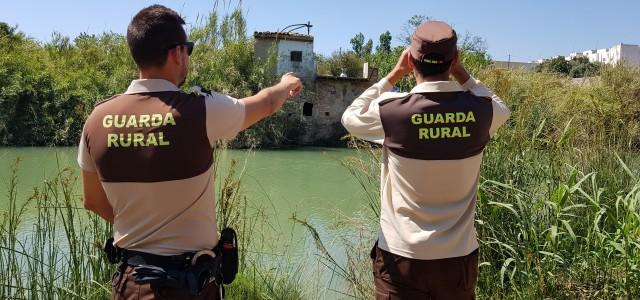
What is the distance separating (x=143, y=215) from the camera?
4.90ft

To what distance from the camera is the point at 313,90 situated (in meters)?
19.9

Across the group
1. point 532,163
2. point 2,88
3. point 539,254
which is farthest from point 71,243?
point 2,88

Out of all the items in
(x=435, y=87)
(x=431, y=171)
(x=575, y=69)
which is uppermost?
(x=575, y=69)

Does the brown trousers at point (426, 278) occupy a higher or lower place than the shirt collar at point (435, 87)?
lower

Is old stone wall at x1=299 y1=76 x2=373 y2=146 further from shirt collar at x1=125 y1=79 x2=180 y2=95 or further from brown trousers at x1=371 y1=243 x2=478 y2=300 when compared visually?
shirt collar at x1=125 y1=79 x2=180 y2=95

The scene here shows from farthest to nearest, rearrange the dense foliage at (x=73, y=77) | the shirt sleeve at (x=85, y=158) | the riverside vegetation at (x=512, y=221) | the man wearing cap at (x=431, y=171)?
1. the dense foliage at (x=73, y=77)
2. the riverside vegetation at (x=512, y=221)
3. the man wearing cap at (x=431, y=171)
4. the shirt sleeve at (x=85, y=158)

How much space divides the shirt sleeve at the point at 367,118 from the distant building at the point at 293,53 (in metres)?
17.9

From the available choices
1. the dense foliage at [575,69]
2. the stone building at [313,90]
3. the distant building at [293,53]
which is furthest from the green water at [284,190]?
the distant building at [293,53]

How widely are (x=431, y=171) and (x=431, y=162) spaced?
0.03 metres

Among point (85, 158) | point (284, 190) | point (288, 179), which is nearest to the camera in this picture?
point (85, 158)

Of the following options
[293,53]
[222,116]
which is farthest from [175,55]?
[293,53]

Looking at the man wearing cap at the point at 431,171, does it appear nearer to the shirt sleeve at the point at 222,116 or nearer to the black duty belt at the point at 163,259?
the shirt sleeve at the point at 222,116

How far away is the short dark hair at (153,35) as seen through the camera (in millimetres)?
1448

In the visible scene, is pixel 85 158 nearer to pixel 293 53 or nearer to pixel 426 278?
pixel 426 278
